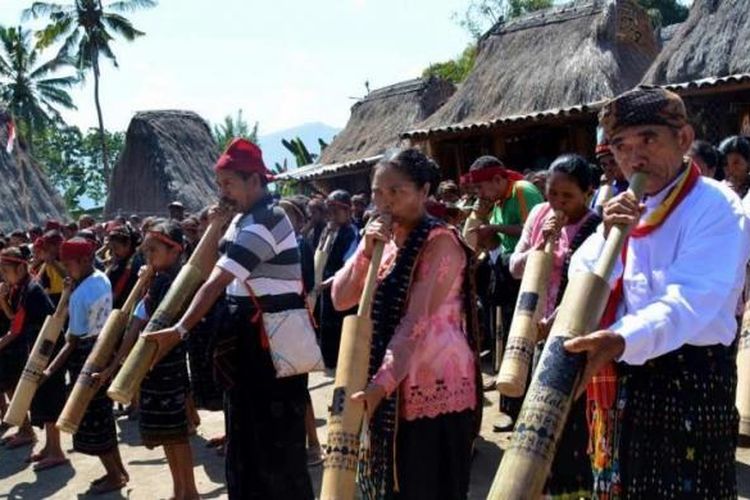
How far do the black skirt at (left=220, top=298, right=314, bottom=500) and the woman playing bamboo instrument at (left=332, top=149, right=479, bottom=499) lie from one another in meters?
0.82

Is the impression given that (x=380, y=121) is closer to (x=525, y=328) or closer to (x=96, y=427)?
(x=96, y=427)

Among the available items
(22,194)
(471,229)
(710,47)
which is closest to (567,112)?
(710,47)

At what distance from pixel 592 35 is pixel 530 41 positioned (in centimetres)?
169

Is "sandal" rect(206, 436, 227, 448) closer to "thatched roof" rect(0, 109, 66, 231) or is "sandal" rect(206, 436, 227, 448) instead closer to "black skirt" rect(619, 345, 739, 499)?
"black skirt" rect(619, 345, 739, 499)

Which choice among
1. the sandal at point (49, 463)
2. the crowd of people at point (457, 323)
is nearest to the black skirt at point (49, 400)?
the crowd of people at point (457, 323)

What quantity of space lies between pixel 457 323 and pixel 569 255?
88 cm

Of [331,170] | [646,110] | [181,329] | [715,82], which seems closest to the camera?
[646,110]

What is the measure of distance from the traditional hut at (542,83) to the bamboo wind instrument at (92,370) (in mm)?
7881

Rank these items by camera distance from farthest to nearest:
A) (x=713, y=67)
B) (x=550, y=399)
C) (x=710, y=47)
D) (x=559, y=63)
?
(x=559, y=63) < (x=710, y=47) < (x=713, y=67) < (x=550, y=399)

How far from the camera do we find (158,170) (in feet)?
79.8

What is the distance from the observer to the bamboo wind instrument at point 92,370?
4223 millimetres

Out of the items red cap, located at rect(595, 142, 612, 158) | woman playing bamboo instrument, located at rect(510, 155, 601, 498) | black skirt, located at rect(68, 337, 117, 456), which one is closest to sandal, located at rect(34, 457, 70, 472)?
black skirt, located at rect(68, 337, 117, 456)

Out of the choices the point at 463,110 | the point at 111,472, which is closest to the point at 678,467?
the point at 111,472

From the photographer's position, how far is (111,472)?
5715 millimetres
